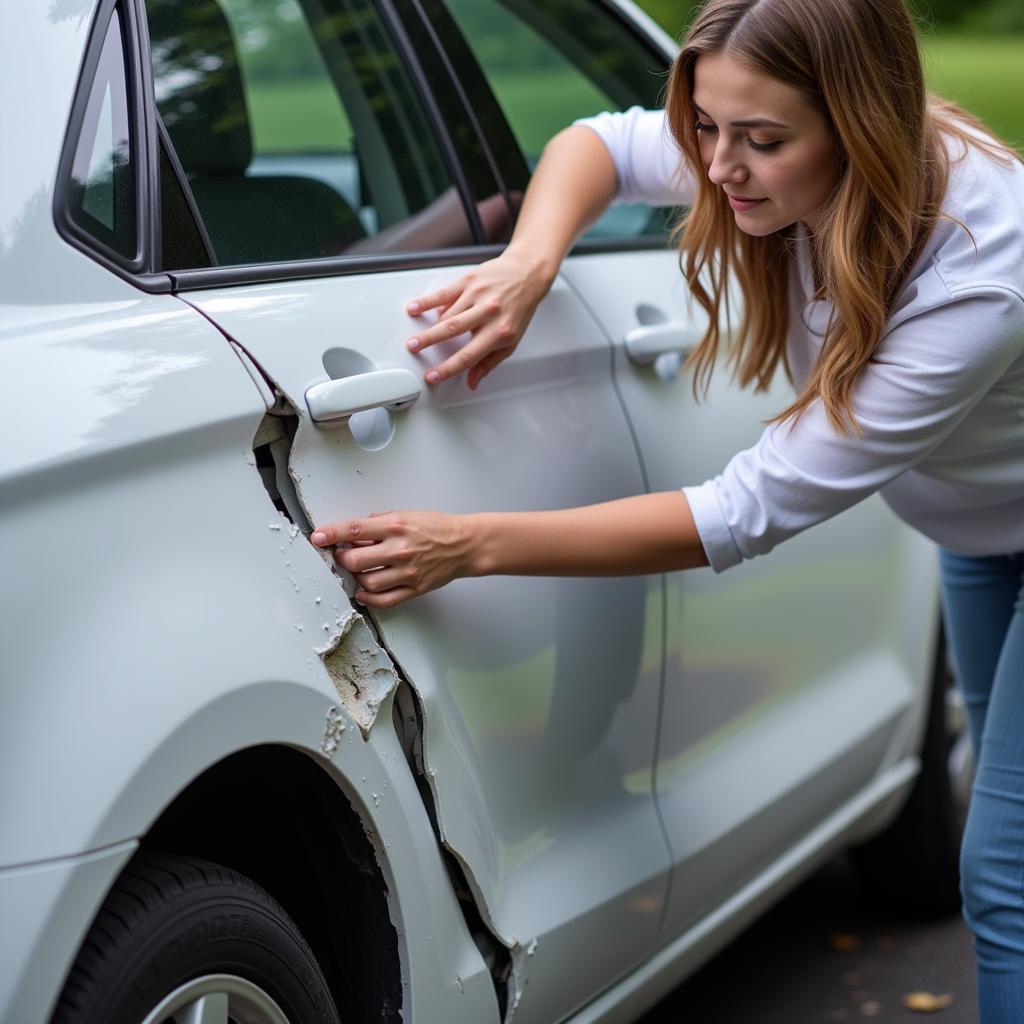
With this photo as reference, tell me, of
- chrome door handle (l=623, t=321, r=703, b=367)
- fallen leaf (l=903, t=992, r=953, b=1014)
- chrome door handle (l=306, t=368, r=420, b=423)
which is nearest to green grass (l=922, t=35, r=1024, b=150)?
fallen leaf (l=903, t=992, r=953, b=1014)

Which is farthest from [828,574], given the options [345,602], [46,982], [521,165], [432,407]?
[46,982]

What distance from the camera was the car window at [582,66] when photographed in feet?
8.51

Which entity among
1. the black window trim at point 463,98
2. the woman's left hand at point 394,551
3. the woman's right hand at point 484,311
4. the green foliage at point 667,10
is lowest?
the green foliage at point 667,10

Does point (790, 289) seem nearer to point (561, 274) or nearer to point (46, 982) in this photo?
point (561, 274)

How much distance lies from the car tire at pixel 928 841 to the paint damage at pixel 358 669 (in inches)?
67.6

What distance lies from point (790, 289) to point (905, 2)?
0.41m

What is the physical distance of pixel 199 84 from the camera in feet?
5.97

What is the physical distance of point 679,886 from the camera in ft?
7.12

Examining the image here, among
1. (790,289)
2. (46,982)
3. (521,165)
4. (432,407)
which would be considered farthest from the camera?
(521,165)

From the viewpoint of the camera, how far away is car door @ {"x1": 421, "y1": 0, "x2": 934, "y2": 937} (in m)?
2.17

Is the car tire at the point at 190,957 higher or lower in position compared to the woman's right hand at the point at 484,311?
lower

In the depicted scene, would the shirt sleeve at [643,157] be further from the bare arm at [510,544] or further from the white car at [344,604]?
the bare arm at [510,544]

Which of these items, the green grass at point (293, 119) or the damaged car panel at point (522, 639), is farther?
the green grass at point (293, 119)

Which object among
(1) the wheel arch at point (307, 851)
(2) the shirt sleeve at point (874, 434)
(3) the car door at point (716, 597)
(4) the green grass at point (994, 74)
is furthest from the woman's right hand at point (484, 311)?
(4) the green grass at point (994, 74)
